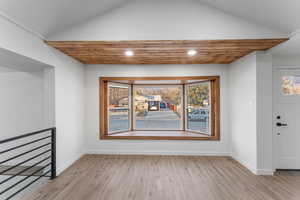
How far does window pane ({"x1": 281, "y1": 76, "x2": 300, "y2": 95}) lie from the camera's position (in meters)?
3.03

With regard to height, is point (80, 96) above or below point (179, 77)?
below

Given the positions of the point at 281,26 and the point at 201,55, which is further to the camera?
the point at 201,55

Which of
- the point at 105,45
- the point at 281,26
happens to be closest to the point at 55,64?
the point at 105,45

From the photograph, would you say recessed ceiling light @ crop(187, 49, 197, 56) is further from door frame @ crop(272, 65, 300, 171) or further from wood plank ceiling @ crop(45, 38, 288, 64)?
door frame @ crop(272, 65, 300, 171)

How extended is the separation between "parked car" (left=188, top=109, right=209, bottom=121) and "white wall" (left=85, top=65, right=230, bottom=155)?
432mm

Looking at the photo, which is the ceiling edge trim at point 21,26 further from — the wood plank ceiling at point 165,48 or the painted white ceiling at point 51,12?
the wood plank ceiling at point 165,48

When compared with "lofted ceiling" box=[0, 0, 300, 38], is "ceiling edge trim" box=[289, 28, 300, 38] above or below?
below

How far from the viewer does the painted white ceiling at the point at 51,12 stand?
1854 millimetres

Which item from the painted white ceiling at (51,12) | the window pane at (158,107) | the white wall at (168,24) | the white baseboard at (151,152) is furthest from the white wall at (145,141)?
the painted white ceiling at (51,12)

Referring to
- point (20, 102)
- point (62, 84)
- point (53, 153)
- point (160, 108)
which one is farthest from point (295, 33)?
point (20, 102)

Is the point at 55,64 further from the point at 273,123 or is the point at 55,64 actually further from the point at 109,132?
the point at 273,123

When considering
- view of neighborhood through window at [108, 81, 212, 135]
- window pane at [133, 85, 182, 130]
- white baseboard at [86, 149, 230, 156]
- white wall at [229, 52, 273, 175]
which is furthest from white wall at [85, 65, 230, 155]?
window pane at [133, 85, 182, 130]

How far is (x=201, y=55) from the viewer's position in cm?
312

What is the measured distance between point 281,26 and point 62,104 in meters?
3.88
